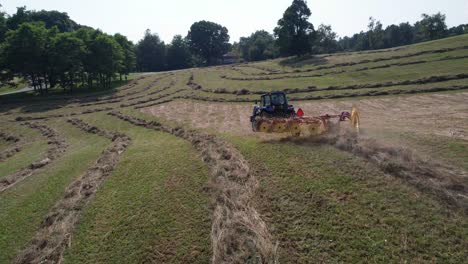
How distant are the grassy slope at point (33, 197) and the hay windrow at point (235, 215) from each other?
7751 millimetres

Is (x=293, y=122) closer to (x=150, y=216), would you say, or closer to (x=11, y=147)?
(x=150, y=216)

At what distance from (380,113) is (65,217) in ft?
74.5

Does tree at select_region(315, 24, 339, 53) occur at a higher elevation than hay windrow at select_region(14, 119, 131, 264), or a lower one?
higher

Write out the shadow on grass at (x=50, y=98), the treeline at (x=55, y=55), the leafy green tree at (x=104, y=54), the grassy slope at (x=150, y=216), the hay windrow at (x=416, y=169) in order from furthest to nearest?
the leafy green tree at (x=104, y=54)
the treeline at (x=55, y=55)
the shadow on grass at (x=50, y=98)
the grassy slope at (x=150, y=216)
the hay windrow at (x=416, y=169)

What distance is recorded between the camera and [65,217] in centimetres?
1309

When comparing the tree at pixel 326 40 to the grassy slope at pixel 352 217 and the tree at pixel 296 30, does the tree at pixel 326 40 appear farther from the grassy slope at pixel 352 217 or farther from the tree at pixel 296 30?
the grassy slope at pixel 352 217

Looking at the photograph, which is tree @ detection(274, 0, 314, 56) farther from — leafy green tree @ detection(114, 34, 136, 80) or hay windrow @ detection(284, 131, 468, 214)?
hay windrow @ detection(284, 131, 468, 214)

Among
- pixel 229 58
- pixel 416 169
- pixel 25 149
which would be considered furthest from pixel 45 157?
pixel 229 58

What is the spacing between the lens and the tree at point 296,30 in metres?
71.7

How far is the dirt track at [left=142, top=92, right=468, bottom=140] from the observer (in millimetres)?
17625

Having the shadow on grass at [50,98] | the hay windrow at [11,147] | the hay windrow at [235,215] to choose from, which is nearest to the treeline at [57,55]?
the shadow on grass at [50,98]

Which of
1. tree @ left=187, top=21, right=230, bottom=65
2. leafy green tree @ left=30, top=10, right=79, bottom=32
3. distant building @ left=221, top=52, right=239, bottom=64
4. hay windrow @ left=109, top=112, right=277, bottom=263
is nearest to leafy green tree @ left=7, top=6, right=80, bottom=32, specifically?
leafy green tree @ left=30, top=10, right=79, bottom=32

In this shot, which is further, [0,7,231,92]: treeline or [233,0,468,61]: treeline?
[233,0,468,61]: treeline

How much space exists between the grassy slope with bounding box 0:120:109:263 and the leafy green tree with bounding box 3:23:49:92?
36964 mm
